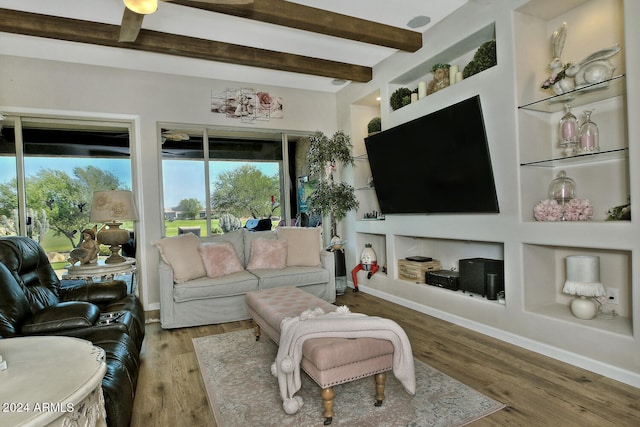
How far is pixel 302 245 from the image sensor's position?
4441mm

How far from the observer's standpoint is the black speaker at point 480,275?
3241 millimetres

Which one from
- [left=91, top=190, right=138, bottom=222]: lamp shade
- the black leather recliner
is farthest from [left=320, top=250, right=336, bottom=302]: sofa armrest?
[left=91, top=190, right=138, bottom=222]: lamp shade

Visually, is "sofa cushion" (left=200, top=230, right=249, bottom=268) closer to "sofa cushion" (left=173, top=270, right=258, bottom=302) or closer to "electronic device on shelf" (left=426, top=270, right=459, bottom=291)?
"sofa cushion" (left=173, top=270, right=258, bottom=302)

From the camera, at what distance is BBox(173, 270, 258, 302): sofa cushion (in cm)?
357

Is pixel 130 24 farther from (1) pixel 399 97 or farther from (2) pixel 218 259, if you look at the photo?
(1) pixel 399 97

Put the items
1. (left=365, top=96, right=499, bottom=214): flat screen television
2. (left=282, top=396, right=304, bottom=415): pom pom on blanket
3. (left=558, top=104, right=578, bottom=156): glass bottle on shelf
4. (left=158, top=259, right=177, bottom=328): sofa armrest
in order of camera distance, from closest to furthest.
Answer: (left=282, top=396, right=304, bottom=415): pom pom on blanket, (left=558, top=104, right=578, bottom=156): glass bottle on shelf, (left=365, top=96, right=499, bottom=214): flat screen television, (left=158, top=259, right=177, bottom=328): sofa armrest

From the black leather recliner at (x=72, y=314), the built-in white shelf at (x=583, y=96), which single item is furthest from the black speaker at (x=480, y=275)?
the black leather recliner at (x=72, y=314)

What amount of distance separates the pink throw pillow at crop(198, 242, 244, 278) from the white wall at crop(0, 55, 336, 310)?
956mm

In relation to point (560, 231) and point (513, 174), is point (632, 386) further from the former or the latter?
point (513, 174)

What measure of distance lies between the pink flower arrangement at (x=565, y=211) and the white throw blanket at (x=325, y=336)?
1.63 meters

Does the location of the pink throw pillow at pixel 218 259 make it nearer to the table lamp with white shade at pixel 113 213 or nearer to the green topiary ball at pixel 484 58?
the table lamp with white shade at pixel 113 213

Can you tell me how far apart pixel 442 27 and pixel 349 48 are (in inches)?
41.5

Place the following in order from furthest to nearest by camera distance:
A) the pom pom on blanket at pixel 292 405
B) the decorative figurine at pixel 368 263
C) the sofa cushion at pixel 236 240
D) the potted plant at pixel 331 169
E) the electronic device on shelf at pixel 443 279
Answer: the potted plant at pixel 331 169 < the decorative figurine at pixel 368 263 < the sofa cushion at pixel 236 240 < the electronic device on shelf at pixel 443 279 < the pom pom on blanket at pixel 292 405

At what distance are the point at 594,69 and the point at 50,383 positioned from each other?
11.1 ft
